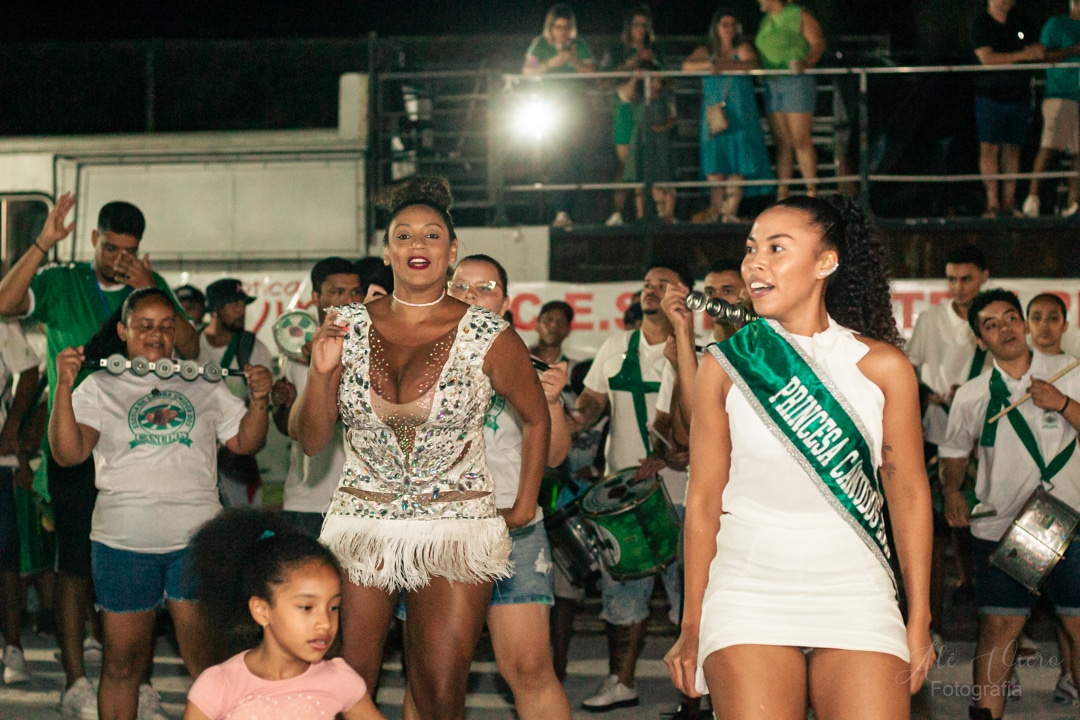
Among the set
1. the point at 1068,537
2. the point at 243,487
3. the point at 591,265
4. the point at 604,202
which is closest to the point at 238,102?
the point at 604,202

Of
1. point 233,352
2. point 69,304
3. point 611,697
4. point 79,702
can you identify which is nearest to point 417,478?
point 611,697

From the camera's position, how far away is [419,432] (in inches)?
162

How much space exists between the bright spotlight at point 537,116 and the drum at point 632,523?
16.9 feet

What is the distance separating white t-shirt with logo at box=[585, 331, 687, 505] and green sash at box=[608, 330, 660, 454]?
0.07 feet

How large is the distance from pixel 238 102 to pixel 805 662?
15479 millimetres

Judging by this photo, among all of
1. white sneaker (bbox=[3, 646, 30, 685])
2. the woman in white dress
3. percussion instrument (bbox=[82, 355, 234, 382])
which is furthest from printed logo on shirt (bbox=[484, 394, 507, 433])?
white sneaker (bbox=[3, 646, 30, 685])

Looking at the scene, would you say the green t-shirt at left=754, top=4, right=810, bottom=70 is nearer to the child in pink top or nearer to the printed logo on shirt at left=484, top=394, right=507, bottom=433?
the printed logo on shirt at left=484, top=394, right=507, bottom=433

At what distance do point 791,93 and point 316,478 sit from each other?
573 cm

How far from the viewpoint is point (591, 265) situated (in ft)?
34.8

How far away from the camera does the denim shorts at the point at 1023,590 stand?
612 cm

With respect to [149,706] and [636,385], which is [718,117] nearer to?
[636,385]

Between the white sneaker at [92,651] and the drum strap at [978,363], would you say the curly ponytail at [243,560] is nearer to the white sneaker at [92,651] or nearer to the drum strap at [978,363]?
the white sneaker at [92,651]

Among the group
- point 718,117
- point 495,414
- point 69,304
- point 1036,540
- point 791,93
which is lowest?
point 1036,540

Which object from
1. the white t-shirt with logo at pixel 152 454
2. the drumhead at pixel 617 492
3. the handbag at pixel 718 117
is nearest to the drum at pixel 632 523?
the drumhead at pixel 617 492
